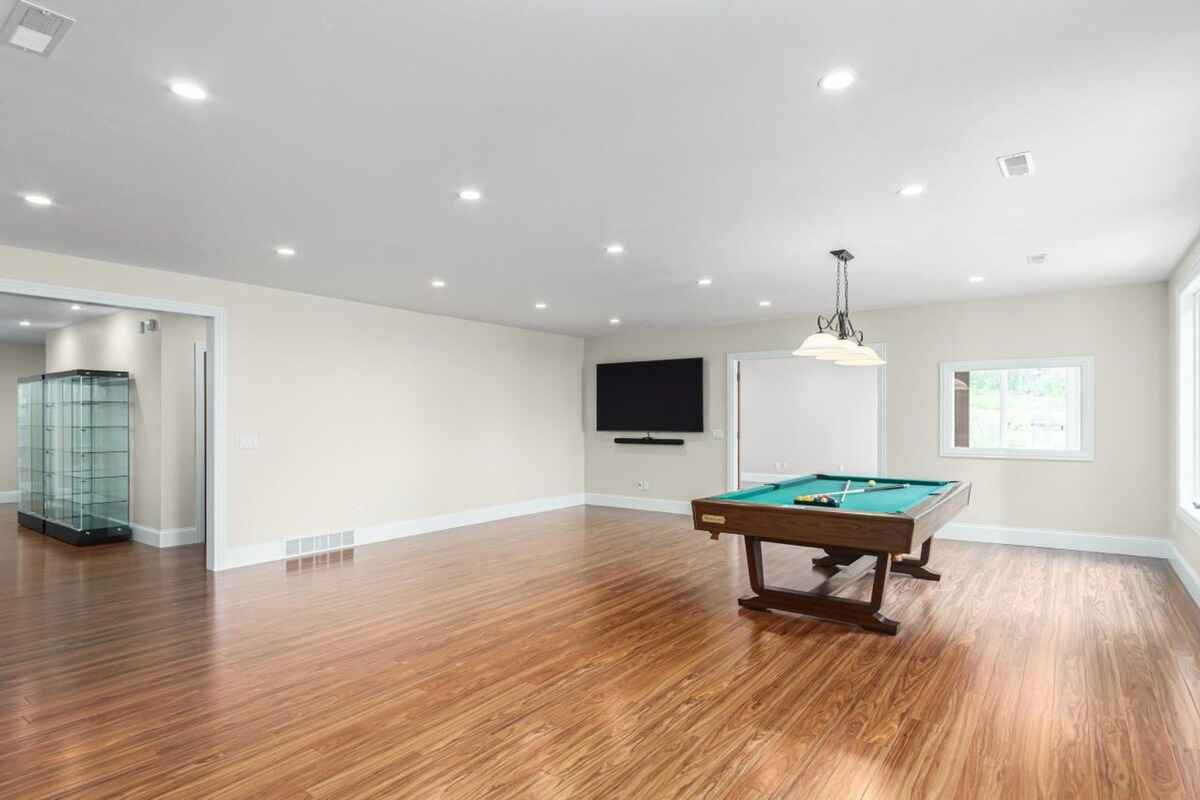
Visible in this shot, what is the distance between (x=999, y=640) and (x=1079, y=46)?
322 cm

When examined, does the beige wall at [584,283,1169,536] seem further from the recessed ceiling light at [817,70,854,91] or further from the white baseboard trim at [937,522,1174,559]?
the recessed ceiling light at [817,70,854,91]

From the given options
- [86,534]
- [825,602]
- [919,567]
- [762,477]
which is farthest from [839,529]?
[762,477]

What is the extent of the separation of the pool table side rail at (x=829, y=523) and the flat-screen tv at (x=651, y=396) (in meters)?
4.50

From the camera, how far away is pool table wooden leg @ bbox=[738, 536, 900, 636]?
4.09 metres

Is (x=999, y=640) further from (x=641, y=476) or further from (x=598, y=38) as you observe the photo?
(x=641, y=476)

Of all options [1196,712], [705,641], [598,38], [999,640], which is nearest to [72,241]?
[598,38]


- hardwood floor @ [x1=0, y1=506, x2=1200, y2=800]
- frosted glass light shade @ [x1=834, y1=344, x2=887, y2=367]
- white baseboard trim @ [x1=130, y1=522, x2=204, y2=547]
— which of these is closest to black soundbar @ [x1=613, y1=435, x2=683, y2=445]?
hardwood floor @ [x1=0, y1=506, x2=1200, y2=800]

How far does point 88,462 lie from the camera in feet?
23.9

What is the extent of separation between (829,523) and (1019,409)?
13.9 ft

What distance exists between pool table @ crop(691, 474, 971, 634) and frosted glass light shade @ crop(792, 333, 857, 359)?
1.02 meters

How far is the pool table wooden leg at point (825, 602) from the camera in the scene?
409cm

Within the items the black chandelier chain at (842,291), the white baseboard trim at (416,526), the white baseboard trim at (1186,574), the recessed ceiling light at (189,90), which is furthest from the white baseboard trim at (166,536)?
the white baseboard trim at (1186,574)

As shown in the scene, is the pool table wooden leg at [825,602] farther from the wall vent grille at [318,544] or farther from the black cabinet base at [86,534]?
the black cabinet base at [86,534]

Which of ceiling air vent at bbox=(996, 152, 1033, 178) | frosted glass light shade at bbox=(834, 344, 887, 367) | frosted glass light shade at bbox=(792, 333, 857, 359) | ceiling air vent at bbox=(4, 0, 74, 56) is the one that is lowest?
frosted glass light shade at bbox=(834, 344, 887, 367)
